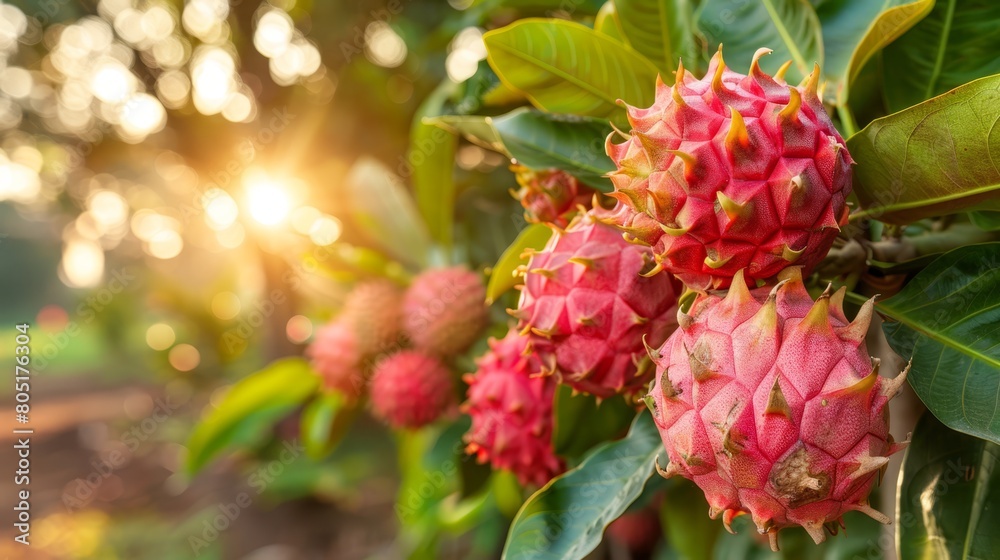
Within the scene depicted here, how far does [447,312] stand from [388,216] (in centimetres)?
52

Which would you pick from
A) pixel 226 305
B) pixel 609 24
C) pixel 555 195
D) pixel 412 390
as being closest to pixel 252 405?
pixel 412 390

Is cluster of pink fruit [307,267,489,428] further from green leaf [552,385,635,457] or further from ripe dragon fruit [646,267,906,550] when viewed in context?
ripe dragon fruit [646,267,906,550]

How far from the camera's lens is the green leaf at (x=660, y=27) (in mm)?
1116

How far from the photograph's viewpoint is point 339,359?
1898 millimetres

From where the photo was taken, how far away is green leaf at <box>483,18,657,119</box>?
106cm

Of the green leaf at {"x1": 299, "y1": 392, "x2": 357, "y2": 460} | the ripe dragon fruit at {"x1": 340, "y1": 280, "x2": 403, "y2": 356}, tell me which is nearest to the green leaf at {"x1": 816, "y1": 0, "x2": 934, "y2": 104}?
the ripe dragon fruit at {"x1": 340, "y1": 280, "x2": 403, "y2": 356}

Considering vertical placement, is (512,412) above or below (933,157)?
below

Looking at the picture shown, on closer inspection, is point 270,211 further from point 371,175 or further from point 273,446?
point 273,446

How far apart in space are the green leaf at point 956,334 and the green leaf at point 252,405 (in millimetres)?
1958

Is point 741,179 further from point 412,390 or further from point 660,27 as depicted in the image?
point 412,390

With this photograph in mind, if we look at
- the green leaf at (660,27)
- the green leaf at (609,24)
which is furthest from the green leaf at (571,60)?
the green leaf at (609,24)

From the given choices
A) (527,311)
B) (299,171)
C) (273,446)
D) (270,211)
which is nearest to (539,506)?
(527,311)

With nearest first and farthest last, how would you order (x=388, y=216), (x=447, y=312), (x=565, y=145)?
(x=565, y=145) → (x=447, y=312) → (x=388, y=216)

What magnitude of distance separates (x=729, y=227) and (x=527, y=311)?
33 cm
